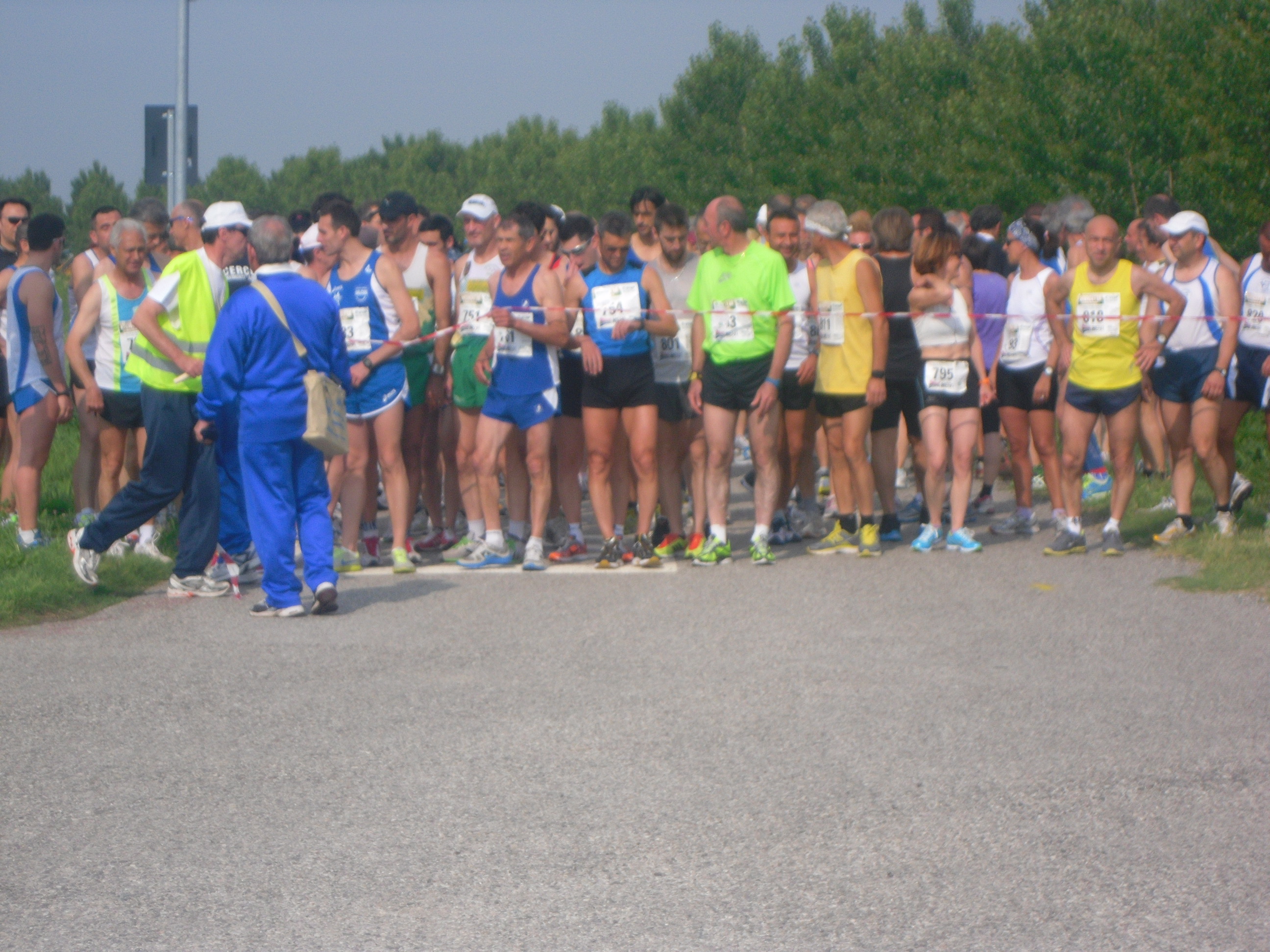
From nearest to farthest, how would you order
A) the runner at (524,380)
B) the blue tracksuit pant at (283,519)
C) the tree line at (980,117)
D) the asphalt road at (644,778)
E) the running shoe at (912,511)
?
1. the asphalt road at (644,778)
2. the blue tracksuit pant at (283,519)
3. the runner at (524,380)
4. the running shoe at (912,511)
5. the tree line at (980,117)

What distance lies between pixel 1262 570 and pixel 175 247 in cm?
779

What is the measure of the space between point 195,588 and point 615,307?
10.1ft

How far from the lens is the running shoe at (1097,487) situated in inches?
490

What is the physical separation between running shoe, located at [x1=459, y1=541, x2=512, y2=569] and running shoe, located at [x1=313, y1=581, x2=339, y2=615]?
1867mm

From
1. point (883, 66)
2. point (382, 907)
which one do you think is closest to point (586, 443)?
point (382, 907)

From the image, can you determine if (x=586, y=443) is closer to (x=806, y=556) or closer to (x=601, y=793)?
(x=806, y=556)

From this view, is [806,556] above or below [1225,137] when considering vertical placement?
below

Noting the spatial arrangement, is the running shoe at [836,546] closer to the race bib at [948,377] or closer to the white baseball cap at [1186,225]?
the race bib at [948,377]

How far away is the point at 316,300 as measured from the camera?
27.3 feet

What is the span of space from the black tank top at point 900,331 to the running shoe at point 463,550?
9.87 ft

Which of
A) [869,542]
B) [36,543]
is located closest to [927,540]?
[869,542]

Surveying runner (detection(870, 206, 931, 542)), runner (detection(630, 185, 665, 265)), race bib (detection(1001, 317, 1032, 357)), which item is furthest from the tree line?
race bib (detection(1001, 317, 1032, 357))

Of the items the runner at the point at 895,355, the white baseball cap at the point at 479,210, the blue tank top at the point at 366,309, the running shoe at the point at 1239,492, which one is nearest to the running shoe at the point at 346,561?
the blue tank top at the point at 366,309

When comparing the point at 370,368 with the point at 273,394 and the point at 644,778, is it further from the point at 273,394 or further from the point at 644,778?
the point at 644,778
